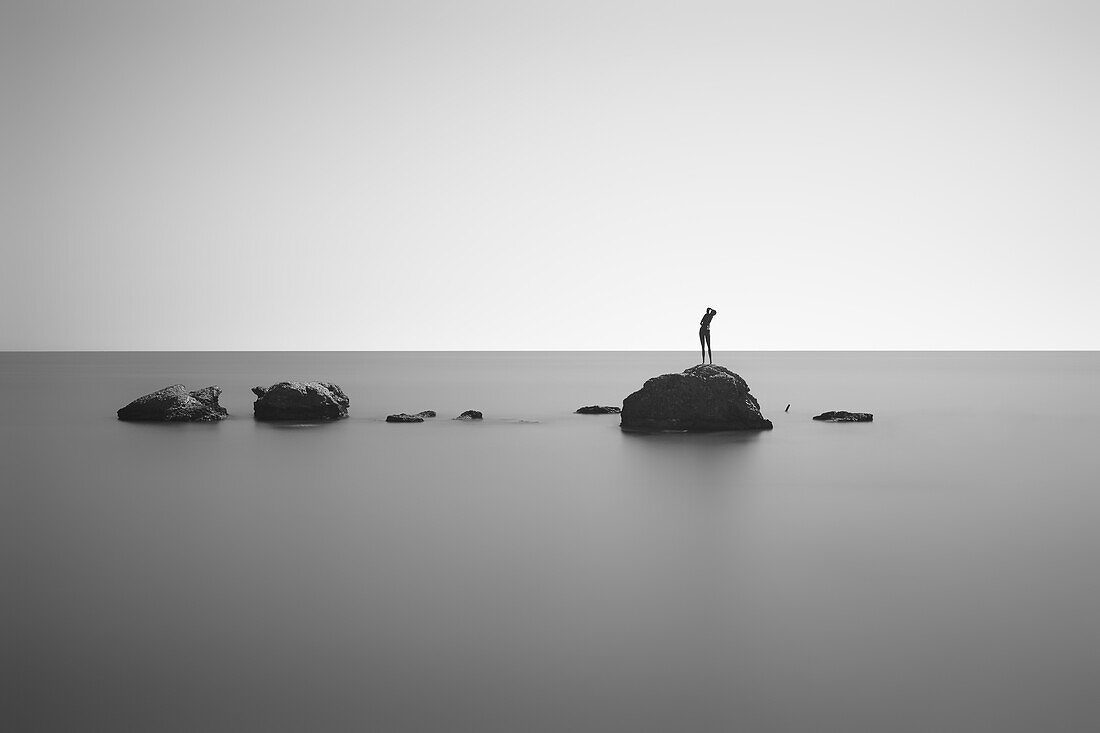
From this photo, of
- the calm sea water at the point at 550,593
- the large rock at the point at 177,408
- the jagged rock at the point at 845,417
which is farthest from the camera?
the jagged rock at the point at 845,417

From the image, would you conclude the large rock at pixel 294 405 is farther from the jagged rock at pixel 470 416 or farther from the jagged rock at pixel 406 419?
the jagged rock at pixel 470 416

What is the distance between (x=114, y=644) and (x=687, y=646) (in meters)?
4.86

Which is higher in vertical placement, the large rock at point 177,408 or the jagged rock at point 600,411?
the large rock at point 177,408

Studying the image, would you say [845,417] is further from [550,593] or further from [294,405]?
[550,593]

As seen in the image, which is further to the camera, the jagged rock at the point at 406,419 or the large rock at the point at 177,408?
the jagged rock at the point at 406,419

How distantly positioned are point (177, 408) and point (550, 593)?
24.4 metres

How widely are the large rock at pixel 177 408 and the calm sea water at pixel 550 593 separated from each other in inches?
382

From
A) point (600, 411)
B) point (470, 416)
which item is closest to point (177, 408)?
point (470, 416)

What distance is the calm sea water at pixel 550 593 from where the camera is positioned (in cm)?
623

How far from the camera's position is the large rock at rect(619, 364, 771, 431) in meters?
26.4

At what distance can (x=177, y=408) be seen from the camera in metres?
29.9

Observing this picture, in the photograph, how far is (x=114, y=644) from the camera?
292 inches

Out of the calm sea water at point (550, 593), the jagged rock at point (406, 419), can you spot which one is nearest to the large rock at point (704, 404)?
the calm sea water at point (550, 593)

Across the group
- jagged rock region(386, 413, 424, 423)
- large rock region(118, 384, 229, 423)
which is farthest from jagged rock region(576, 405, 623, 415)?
large rock region(118, 384, 229, 423)
